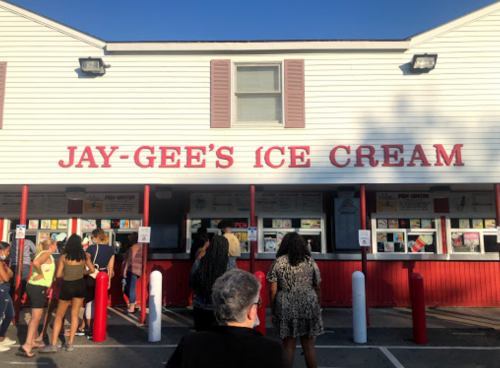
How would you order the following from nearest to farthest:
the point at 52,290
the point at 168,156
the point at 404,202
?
the point at 52,290 < the point at 168,156 < the point at 404,202

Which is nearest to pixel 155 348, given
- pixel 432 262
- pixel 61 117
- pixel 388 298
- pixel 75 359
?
pixel 75 359

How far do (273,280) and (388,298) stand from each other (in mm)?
5431

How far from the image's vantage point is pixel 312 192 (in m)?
9.30

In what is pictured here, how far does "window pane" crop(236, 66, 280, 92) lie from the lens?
816cm

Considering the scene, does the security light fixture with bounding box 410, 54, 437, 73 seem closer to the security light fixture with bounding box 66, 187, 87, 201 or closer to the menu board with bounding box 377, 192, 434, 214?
the menu board with bounding box 377, 192, 434, 214

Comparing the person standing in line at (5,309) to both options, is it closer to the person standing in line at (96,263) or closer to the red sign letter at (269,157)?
the person standing in line at (96,263)

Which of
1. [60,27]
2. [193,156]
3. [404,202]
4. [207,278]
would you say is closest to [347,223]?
[404,202]

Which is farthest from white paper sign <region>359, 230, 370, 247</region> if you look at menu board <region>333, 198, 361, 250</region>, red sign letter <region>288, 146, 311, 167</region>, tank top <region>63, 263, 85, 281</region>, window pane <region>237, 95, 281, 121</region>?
tank top <region>63, 263, 85, 281</region>

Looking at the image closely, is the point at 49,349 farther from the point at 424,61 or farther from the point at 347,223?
the point at 424,61

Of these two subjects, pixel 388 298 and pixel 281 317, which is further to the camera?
pixel 388 298

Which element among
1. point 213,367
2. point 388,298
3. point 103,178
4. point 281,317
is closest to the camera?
point 213,367

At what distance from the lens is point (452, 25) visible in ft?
26.1

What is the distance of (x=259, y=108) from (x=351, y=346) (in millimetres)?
4626

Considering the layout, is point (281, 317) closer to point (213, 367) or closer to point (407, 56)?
point (213, 367)
